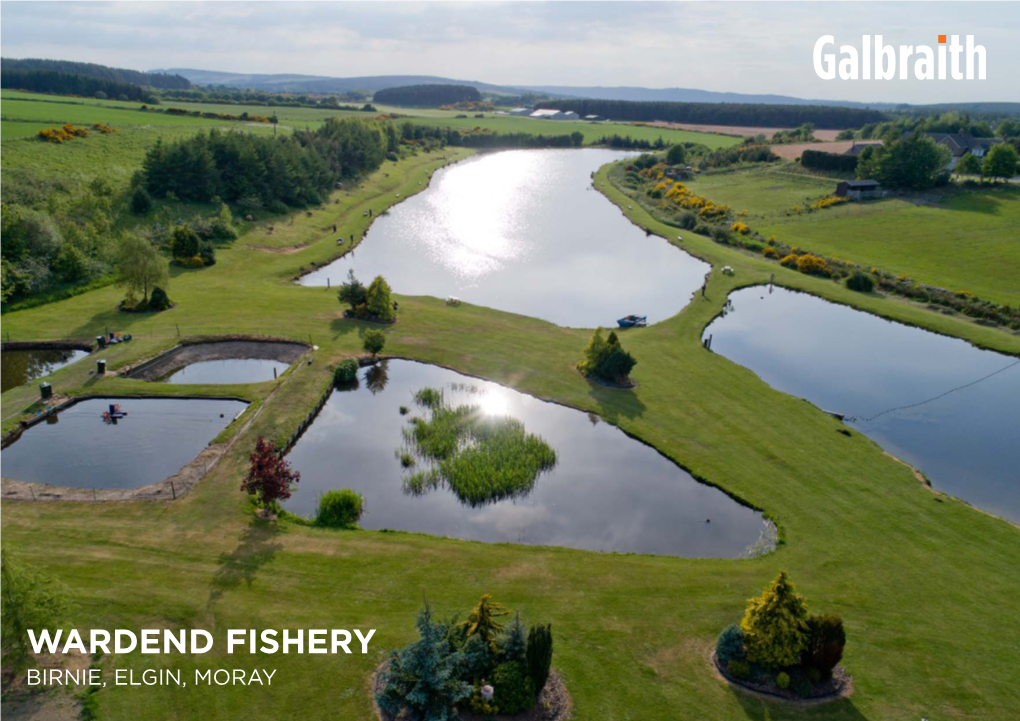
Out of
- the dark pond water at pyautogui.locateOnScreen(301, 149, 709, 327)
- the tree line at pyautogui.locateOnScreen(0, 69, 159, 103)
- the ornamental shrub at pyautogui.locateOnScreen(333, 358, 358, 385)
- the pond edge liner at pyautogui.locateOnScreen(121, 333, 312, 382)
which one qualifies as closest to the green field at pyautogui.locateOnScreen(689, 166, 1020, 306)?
the dark pond water at pyautogui.locateOnScreen(301, 149, 709, 327)

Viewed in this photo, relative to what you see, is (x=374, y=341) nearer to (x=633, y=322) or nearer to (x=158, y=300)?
(x=158, y=300)

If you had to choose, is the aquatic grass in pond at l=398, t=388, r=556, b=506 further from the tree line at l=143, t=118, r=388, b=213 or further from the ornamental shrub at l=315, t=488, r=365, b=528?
the tree line at l=143, t=118, r=388, b=213

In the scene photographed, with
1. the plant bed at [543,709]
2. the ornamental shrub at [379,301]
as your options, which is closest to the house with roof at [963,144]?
the ornamental shrub at [379,301]

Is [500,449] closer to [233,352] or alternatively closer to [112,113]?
[233,352]

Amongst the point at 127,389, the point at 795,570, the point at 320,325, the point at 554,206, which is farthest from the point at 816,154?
the point at 127,389

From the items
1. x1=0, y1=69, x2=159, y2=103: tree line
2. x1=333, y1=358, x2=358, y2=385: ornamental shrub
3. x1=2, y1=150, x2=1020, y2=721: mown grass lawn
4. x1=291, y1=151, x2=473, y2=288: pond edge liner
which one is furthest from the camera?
x1=0, y1=69, x2=159, y2=103: tree line

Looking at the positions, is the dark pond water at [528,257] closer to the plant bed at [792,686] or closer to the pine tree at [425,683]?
the plant bed at [792,686]
